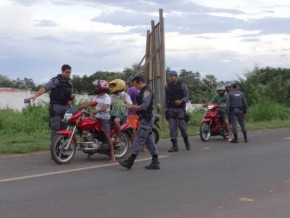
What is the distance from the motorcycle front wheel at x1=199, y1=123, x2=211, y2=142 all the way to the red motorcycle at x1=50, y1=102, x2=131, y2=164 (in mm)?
4631

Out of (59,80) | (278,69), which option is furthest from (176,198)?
(278,69)

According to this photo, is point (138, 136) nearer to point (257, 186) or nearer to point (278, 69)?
point (257, 186)

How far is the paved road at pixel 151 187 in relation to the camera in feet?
22.2

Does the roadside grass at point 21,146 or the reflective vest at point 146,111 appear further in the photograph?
the roadside grass at point 21,146

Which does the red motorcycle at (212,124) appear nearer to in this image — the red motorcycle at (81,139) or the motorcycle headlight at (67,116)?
the red motorcycle at (81,139)

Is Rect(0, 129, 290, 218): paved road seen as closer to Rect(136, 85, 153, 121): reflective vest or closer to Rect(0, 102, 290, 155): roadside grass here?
Rect(136, 85, 153, 121): reflective vest

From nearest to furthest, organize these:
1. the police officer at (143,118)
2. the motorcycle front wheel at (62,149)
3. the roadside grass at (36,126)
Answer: the police officer at (143,118)
the motorcycle front wheel at (62,149)
the roadside grass at (36,126)

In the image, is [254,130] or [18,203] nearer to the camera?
[18,203]

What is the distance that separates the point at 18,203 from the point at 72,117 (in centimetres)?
367

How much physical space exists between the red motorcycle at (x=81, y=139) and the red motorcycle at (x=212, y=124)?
4.80m

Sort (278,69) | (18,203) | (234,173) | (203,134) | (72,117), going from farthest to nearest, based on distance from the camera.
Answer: (278,69), (203,134), (72,117), (234,173), (18,203)

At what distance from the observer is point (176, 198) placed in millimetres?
7488

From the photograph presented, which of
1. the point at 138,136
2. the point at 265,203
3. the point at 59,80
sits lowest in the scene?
the point at 265,203

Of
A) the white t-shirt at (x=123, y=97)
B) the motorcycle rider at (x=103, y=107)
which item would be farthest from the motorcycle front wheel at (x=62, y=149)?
the white t-shirt at (x=123, y=97)
